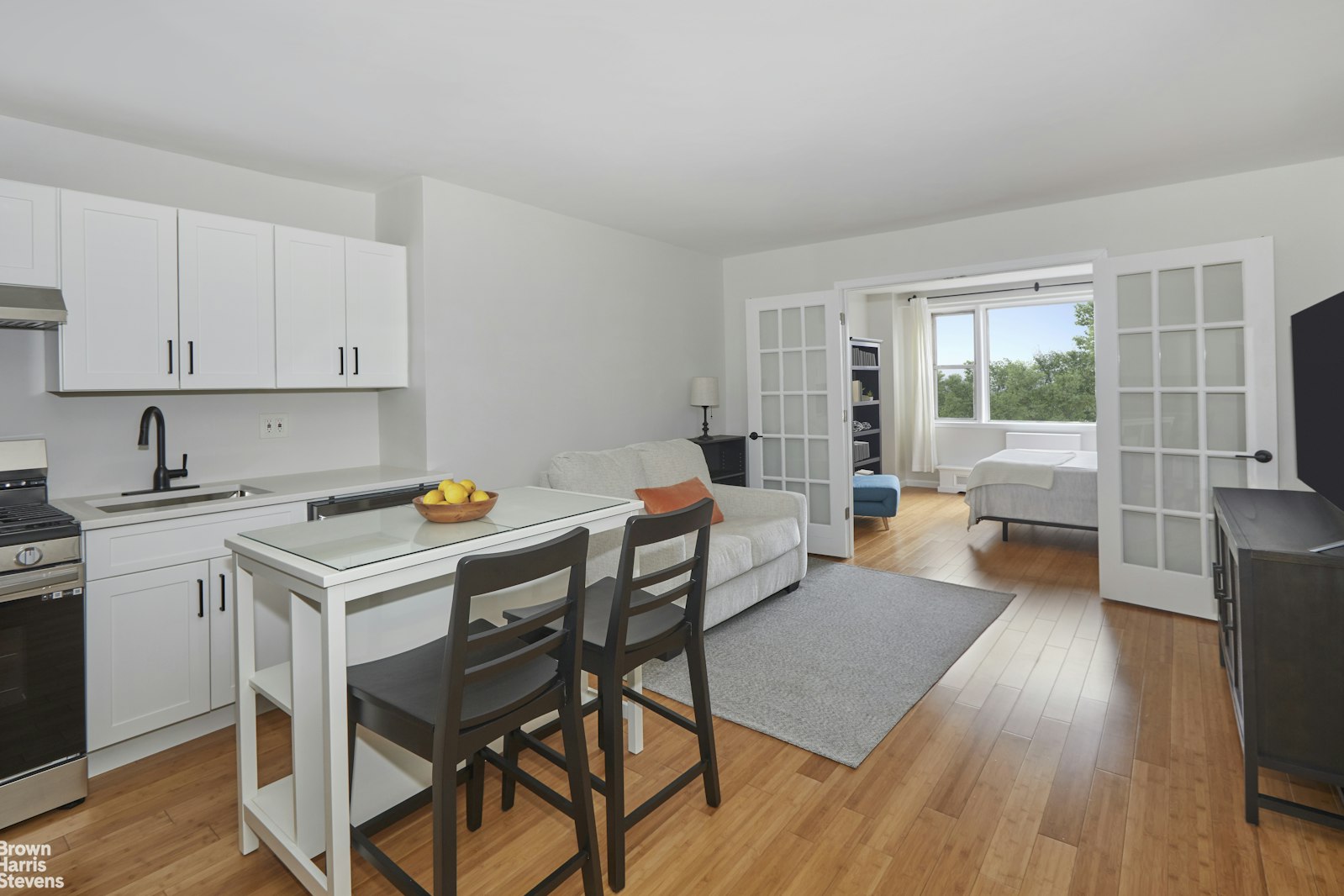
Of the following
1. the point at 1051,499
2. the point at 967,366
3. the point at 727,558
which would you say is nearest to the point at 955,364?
Result: the point at 967,366

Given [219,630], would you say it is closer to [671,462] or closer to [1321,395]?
[671,462]

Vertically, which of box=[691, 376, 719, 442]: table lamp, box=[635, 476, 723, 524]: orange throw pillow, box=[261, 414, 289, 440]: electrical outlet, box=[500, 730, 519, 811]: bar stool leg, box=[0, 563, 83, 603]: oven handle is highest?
box=[691, 376, 719, 442]: table lamp

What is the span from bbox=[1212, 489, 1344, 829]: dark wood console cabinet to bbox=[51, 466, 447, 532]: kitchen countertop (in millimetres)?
3201

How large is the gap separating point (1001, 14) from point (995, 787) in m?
2.44

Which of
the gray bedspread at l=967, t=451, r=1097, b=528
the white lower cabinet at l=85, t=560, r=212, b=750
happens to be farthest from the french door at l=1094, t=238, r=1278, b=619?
the white lower cabinet at l=85, t=560, r=212, b=750

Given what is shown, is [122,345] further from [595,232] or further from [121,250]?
[595,232]

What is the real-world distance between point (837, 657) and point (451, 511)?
2.12m

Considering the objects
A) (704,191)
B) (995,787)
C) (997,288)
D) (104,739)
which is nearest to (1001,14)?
(704,191)

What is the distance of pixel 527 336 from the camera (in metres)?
3.98

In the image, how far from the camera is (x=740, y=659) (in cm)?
322

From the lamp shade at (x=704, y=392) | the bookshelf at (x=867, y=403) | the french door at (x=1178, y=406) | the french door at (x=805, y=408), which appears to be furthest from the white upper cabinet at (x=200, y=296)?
the bookshelf at (x=867, y=403)

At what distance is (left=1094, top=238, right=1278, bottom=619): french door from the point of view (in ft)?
11.3

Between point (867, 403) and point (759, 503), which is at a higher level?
point (867, 403)

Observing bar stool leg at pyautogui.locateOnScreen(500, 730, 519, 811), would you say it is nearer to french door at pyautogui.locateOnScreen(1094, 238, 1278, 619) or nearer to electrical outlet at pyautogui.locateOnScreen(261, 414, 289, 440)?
electrical outlet at pyautogui.locateOnScreen(261, 414, 289, 440)
